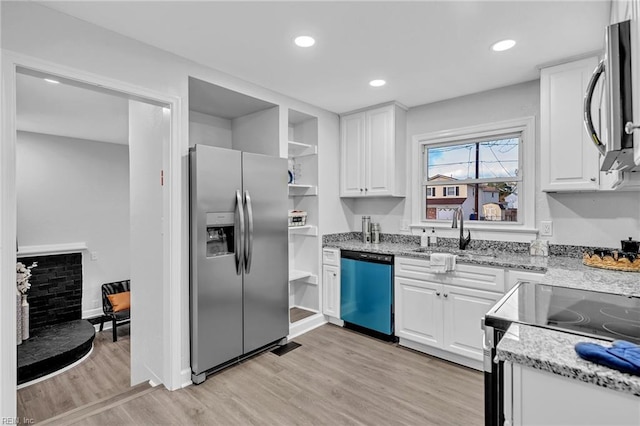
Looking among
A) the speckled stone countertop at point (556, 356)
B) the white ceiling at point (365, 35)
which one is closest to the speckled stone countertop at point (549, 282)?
the speckled stone countertop at point (556, 356)

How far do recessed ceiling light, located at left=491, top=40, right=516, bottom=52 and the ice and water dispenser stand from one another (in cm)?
237

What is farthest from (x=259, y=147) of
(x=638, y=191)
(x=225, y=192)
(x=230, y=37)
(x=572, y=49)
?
(x=638, y=191)

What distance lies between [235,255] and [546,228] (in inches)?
108

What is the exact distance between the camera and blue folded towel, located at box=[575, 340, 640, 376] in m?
0.75

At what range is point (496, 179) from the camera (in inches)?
130

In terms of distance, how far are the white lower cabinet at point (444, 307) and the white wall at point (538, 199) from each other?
0.84m

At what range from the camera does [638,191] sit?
100 inches

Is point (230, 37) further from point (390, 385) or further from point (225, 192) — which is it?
point (390, 385)

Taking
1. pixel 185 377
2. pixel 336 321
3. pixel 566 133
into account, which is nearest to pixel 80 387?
pixel 185 377

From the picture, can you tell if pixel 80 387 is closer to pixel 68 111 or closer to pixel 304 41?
pixel 68 111

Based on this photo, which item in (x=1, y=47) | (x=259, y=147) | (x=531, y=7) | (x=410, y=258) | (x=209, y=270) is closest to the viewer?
(x=1, y=47)

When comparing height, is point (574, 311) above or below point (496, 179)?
below

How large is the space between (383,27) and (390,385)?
2574 millimetres

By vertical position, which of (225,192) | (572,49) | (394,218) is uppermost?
(572,49)
